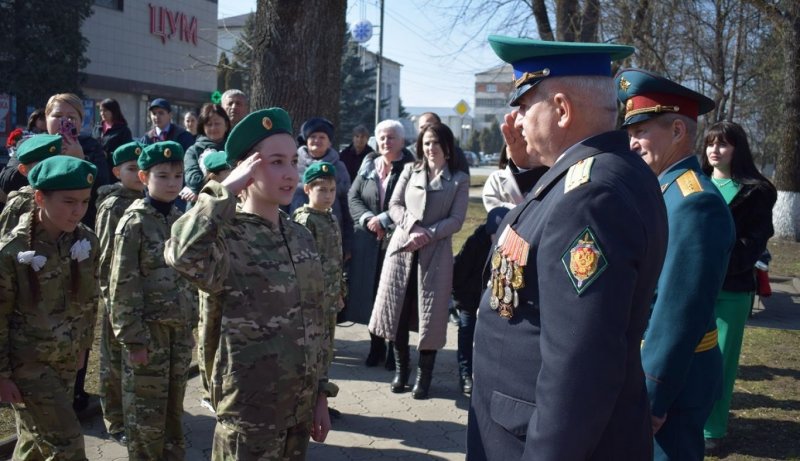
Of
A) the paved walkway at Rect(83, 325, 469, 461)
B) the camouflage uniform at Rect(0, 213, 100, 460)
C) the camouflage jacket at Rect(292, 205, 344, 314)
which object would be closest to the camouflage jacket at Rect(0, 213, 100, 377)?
the camouflage uniform at Rect(0, 213, 100, 460)

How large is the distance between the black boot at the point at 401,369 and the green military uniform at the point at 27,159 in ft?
9.69

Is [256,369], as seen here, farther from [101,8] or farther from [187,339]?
[101,8]

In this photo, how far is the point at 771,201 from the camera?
5.03m

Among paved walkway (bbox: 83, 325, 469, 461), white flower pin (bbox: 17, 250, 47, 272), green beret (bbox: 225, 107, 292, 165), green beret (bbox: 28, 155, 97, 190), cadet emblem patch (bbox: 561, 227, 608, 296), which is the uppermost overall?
green beret (bbox: 225, 107, 292, 165)

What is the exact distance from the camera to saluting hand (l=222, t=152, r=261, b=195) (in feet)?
8.39

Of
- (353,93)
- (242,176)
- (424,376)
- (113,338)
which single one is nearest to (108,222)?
(113,338)

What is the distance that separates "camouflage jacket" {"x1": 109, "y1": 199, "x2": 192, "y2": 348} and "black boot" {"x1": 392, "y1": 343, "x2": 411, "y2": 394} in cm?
216

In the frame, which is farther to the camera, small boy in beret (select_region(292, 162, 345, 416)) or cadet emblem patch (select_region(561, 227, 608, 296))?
small boy in beret (select_region(292, 162, 345, 416))

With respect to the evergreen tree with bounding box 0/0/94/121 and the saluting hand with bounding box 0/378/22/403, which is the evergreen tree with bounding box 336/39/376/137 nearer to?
the evergreen tree with bounding box 0/0/94/121

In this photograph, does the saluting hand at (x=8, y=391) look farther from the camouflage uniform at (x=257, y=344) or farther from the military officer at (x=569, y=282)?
the military officer at (x=569, y=282)

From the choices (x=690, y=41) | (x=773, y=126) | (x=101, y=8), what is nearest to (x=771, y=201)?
(x=690, y=41)

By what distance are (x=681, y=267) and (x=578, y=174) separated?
3.50ft

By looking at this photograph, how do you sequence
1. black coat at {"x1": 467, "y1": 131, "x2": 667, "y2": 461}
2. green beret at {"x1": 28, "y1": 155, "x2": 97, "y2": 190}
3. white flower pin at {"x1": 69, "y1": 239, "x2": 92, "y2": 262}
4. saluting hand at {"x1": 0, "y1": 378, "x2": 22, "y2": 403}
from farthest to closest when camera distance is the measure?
white flower pin at {"x1": 69, "y1": 239, "x2": 92, "y2": 262}, green beret at {"x1": 28, "y1": 155, "x2": 97, "y2": 190}, saluting hand at {"x1": 0, "y1": 378, "x2": 22, "y2": 403}, black coat at {"x1": 467, "y1": 131, "x2": 667, "y2": 461}

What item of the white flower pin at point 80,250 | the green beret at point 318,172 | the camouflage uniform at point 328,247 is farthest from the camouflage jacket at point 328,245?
the white flower pin at point 80,250
